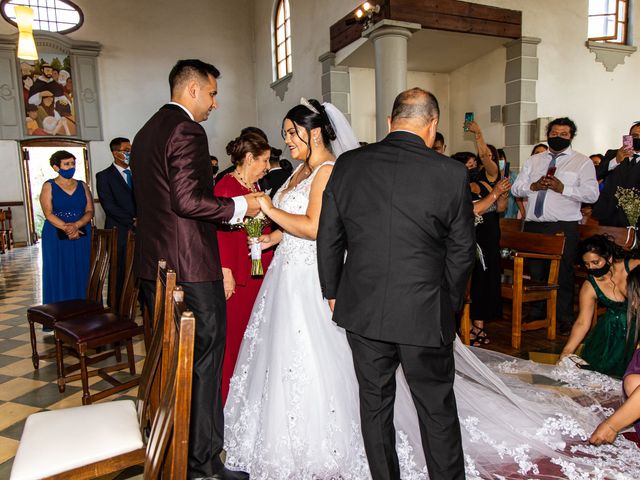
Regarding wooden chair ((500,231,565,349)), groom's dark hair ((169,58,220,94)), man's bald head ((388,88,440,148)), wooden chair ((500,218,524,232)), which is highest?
groom's dark hair ((169,58,220,94))

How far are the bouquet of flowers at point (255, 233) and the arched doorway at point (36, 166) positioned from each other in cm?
1122

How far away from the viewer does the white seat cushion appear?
162 centimetres

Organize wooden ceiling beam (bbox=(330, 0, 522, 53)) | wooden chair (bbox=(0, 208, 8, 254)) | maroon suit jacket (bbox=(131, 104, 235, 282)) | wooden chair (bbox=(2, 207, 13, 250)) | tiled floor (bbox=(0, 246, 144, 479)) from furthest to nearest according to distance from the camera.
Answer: wooden chair (bbox=(2, 207, 13, 250)) → wooden chair (bbox=(0, 208, 8, 254)) → wooden ceiling beam (bbox=(330, 0, 522, 53)) → tiled floor (bbox=(0, 246, 144, 479)) → maroon suit jacket (bbox=(131, 104, 235, 282))

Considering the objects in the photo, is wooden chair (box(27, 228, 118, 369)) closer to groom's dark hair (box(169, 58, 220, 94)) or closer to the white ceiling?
groom's dark hair (box(169, 58, 220, 94))

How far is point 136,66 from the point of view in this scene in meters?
12.7

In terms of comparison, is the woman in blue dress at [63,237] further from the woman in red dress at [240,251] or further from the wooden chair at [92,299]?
the woman in red dress at [240,251]

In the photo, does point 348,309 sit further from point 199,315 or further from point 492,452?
point 492,452

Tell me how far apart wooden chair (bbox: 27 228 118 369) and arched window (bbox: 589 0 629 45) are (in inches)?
350

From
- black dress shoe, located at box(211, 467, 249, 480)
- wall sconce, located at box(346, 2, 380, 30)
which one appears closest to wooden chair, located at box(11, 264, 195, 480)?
black dress shoe, located at box(211, 467, 249, 480)

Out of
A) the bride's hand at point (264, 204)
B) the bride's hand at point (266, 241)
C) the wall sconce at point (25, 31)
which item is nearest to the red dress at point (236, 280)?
the bride's hand at point (266, 241)

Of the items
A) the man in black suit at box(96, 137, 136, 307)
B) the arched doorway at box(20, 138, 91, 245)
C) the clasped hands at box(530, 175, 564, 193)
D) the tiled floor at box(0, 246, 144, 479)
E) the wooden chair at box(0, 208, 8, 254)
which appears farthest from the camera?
the arched doorway at box(20, 138, 91, 245)

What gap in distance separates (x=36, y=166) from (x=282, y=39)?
7.14 metres

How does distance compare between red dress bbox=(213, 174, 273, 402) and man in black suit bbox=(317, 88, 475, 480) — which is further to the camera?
red dress bbox=(213, 174, 273, 402)

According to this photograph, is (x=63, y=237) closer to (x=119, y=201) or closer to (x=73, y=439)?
(x=119, y=201)
